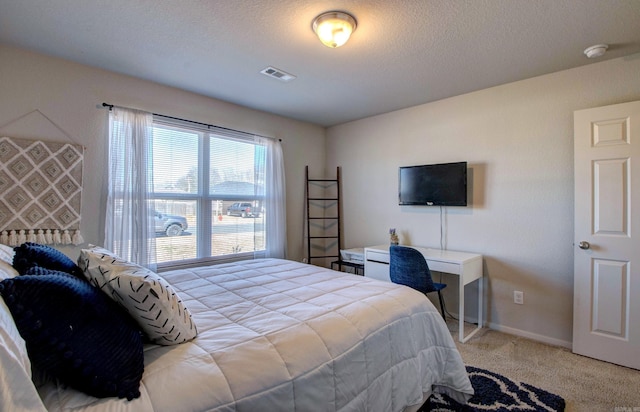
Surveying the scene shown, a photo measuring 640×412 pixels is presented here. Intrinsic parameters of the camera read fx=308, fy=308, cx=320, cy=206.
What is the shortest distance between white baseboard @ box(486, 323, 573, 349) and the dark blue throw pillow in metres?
3.21

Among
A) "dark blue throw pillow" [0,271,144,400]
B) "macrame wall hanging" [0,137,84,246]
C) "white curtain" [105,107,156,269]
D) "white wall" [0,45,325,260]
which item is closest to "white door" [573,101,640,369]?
"dark blue throw pillow" [0,271,144,400]

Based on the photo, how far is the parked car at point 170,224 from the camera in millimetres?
3104

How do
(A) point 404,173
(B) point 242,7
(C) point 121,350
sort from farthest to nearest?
1. (A) point 404,173
2. (B) point 242,7
3. (C) point 121,350

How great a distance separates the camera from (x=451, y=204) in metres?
3.24

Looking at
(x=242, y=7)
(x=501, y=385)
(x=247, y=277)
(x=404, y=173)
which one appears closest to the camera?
(x=242, y=7)

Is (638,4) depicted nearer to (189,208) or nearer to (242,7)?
(242,7)

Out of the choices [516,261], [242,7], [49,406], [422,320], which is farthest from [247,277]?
[516,261]

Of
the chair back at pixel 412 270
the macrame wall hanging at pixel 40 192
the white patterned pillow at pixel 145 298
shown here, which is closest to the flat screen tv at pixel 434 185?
the chair back at pixel 412 270

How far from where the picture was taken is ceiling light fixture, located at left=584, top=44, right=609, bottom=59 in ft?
7.42

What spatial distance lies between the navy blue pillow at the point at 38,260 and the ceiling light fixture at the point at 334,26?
6.20 ft

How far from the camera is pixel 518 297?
2953mm

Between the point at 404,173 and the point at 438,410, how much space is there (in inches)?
96.9

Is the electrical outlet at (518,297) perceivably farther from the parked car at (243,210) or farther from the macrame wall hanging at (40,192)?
the macrame wall hanging at (40,192)

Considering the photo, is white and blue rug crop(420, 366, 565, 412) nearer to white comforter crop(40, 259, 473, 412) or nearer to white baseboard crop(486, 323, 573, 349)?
white comforter crop(40, 259, 473, 412)
